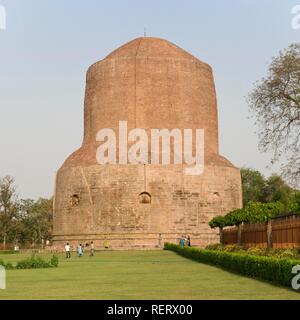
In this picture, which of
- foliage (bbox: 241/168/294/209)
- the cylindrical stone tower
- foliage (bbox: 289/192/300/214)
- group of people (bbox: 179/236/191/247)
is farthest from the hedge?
foliage (bbox: 241/168/294/209)

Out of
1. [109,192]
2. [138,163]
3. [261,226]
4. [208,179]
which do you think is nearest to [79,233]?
[109,192]

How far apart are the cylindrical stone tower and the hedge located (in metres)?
12.5

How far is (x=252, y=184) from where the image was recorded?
49656mm

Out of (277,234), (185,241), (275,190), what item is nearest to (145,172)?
(185,241)

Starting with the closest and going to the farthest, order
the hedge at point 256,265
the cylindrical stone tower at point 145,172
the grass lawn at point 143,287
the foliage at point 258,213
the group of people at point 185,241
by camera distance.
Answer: the grass lawn at point 143,287
the hedge at point 256,265
the foliage at point 258,213
the group of people at point 185,241
the cylindrical stone tower at point 145,172

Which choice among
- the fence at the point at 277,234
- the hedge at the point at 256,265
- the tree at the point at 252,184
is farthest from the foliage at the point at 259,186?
the hedge at the point at 256,265

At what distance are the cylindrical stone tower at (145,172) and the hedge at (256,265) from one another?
12.5 meters

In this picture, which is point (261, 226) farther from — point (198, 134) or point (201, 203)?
point (198, 134)

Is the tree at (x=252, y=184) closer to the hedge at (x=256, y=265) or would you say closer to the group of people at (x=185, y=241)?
the group of people at (x=185, y=241)

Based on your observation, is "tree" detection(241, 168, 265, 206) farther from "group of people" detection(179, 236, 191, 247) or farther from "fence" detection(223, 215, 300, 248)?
"fence" detection(223, 215, 300, 248)

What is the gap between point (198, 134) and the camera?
3412 cm

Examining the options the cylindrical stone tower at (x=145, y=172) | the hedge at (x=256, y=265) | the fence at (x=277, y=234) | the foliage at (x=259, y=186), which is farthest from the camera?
the foliage at (x=259, y=186)

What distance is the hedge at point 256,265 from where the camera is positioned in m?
10.2

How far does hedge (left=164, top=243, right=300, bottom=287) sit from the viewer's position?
1020cm
